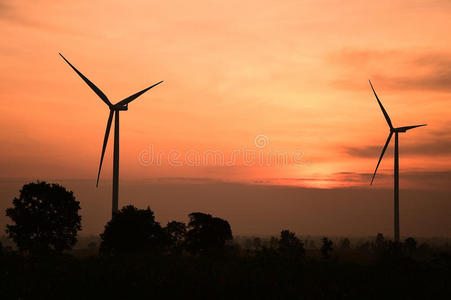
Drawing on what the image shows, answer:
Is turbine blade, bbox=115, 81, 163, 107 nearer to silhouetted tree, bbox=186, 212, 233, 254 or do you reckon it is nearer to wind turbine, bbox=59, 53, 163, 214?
wind turbine, bbox=59, 53, 163, 214

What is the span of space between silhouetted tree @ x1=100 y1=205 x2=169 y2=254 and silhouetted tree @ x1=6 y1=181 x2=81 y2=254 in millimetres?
6193

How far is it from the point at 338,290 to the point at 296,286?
447 cm

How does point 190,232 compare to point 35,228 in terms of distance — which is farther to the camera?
point 190,232

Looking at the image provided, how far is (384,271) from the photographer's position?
262 ft

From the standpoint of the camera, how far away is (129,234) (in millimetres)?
110750

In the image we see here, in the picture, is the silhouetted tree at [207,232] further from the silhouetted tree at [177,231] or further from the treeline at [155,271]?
the silhouetted tree at [177,231]

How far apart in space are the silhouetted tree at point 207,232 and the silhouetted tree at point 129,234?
8.44 m

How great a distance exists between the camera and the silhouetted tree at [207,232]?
387ft

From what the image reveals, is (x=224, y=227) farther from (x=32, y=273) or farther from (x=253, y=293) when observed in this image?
(x=253, y=293)

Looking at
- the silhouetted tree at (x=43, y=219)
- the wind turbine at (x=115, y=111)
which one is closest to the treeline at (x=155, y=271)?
the silhouetted tree at (x=43, y=219)

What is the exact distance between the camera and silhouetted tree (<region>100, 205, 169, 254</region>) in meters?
111

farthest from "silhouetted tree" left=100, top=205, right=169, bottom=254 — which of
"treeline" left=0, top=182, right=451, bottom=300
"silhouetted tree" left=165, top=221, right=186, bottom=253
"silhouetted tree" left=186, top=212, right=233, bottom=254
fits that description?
"silhouetted tree" left=165, top=221, right=186, bottom=253

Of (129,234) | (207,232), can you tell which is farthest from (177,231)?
(129,234)

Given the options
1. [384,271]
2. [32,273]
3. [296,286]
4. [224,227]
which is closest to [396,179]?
[224,227]
